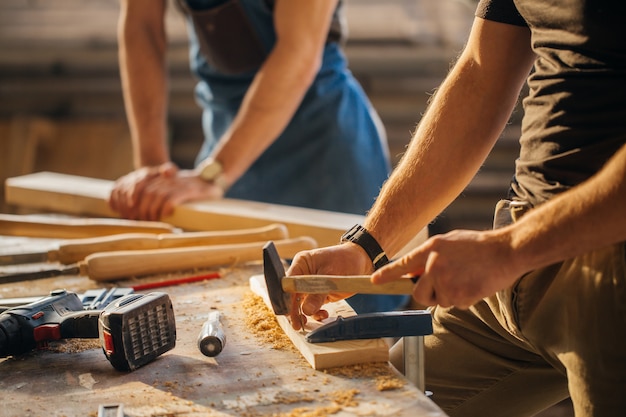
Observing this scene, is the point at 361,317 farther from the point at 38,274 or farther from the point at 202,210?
the point at 202,210

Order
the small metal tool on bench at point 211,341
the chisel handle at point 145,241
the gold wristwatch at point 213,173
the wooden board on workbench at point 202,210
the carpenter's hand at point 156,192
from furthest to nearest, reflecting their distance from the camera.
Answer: the gold wristwatch at point 213,173
the carpenter's hand at point 156,192
the wooden board on workbench at point 202,210
the chisel handle at point 145,241
the small metal tool on bench at point 211,341

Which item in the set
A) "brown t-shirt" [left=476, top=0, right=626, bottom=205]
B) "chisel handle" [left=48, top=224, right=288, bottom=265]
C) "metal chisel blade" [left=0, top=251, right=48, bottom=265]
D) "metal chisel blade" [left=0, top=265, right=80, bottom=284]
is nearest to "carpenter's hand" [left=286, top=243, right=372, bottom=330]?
"brown t-shirt" [left=476, top=0, right=626, bottom=205]

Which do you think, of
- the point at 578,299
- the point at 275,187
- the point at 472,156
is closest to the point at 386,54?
the point at 275,187

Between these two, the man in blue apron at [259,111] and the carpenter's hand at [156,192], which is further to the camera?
the man in blue apron at [259,111]

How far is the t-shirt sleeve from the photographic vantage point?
5.55 ft

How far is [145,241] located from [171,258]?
0.16 meters

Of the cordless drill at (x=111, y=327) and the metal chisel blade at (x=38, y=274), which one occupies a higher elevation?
the cordless drill at (x=111, y=327)

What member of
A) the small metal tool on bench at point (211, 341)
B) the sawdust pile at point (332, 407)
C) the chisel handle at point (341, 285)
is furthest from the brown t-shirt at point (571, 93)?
the small metal tool on bench at point (211, 341)

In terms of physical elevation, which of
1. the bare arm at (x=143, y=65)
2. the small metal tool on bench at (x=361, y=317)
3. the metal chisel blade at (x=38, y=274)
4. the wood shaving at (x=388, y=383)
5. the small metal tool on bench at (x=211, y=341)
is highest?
the bare arm at (x=143, y=65)

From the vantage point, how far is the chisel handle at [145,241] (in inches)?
88.5

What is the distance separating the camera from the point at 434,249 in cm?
136

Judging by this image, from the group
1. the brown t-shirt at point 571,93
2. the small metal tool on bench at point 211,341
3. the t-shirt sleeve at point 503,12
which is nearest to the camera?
the brown t-shirt at point 571,93

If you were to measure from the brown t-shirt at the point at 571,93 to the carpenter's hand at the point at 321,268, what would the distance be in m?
0.39

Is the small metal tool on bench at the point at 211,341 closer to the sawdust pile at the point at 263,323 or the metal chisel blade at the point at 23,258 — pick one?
the sawdust pile at the point at 263,323
